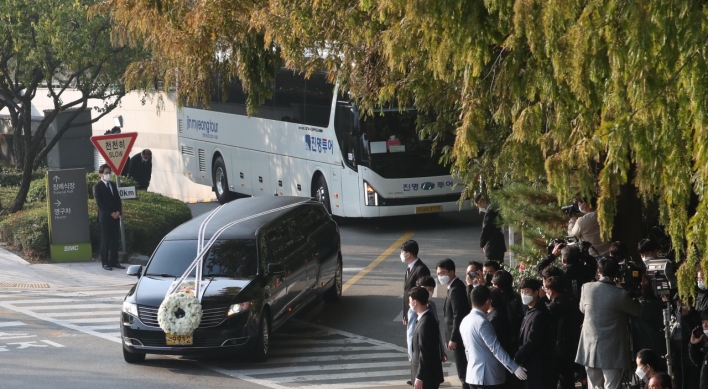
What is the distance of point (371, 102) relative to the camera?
14539mm

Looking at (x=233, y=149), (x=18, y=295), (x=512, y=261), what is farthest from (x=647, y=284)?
(x=233, y=149)

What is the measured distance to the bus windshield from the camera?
2198cm

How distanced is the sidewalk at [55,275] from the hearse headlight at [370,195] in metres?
5.49

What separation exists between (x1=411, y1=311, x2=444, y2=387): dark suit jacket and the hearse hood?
3888 mm

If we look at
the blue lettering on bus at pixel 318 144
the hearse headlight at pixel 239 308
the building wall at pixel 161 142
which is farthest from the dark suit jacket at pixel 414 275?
the building wall at pixel 161 142

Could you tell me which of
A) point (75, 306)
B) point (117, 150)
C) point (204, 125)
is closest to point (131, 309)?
point (75, 306)

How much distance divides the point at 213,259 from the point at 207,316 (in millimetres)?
1184

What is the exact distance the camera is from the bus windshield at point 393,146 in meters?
22.0

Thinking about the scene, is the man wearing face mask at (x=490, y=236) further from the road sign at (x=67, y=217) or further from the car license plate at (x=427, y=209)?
the road sign at (x=67, y=217)

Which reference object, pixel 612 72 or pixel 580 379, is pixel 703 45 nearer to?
pixel 612 72

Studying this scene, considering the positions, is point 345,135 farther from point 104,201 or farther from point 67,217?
point 67,217

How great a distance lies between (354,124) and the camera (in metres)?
22.0

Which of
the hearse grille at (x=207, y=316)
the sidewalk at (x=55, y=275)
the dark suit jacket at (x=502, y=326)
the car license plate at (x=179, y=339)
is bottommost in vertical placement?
the sidewalk at (x=55, y=275)

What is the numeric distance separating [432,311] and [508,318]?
28.3 inches
